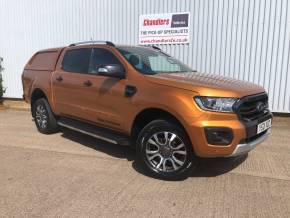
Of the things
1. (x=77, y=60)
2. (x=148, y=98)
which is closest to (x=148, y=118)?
(x=148, y=98)

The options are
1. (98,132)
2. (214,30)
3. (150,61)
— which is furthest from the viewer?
(214,30)

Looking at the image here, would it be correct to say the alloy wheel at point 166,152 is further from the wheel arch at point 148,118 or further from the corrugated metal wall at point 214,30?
the corrugated metal wall at point 214,30

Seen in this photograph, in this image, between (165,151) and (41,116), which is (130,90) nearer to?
(165,151)

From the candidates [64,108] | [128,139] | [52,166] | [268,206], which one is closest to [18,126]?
[64,108]

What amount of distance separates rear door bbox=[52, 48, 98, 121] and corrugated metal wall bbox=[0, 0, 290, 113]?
3449mm

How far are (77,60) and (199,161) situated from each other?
3056 millimetres

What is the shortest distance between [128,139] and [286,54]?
5.10m

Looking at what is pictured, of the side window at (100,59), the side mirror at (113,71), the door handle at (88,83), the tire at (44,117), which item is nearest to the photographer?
the side mirror at (113,71)

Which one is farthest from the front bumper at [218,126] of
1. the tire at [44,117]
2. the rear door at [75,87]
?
the tire at [44,117]

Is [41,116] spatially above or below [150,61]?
below

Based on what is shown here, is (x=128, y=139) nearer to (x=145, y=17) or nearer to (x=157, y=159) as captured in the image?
(x=157, y=159)

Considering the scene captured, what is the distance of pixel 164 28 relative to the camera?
29.8 feet

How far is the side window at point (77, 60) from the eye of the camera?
19.5 ft

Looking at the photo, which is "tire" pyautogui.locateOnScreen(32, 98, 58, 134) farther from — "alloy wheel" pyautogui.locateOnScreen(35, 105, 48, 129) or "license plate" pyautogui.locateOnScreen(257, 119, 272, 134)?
"license plate" pyautogui.locateOnScreen(257, 119, 272, 134)
